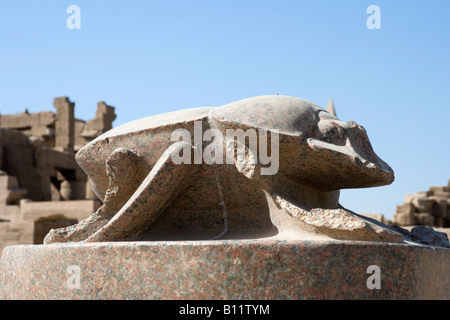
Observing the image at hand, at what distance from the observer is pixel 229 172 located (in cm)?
337

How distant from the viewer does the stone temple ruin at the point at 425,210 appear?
1833 centimetres

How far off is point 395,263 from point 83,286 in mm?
1503

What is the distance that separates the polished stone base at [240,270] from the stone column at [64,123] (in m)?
21.8

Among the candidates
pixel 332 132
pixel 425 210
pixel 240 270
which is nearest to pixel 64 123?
pixel 425 210

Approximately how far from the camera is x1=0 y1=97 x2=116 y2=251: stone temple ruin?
1585 cm

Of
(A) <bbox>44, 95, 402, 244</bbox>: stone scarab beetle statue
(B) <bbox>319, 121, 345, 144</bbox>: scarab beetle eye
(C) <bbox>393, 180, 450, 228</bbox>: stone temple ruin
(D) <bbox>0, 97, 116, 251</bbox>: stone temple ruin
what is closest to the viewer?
(A) <bbox>44, 95, 402, 244</bbox>: stone scarab beetle statue

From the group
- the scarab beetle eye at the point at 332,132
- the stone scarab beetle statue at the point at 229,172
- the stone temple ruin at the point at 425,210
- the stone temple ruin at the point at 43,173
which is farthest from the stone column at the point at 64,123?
the scarab beetle eye at the point at 332,132

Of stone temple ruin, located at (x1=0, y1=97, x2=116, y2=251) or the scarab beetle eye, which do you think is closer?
the scarab beetle eye

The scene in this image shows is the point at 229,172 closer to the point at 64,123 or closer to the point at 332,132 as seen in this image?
the point at 332,132

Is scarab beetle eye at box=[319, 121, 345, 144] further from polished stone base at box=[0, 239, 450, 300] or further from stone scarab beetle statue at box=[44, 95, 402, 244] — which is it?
polished stone base at box=[0, 239, 450, 300]

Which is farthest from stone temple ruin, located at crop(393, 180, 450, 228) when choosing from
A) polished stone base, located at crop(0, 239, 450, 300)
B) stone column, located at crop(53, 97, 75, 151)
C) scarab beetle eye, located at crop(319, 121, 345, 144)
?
polished stone base, located at crop(0, 239, 450, 300)

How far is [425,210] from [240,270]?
17.8 meters

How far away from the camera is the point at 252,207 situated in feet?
11.4
